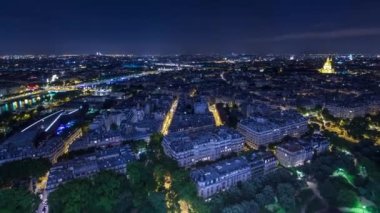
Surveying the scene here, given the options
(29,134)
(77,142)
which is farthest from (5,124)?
(77,142)

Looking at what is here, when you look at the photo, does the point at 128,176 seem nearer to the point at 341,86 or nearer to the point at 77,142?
the point at 77,142

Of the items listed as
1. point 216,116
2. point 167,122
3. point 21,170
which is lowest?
point 216,116

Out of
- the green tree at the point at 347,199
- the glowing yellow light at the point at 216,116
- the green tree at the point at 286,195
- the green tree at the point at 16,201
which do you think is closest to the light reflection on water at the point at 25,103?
the glowing yellow light at the point at 216,116

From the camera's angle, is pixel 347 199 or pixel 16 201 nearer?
pixel 16 201

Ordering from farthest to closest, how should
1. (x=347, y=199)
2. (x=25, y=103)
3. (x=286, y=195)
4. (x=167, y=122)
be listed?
(x=25, y=103) → (x=167, y=122) → (x=347, y=199) → (x=286, y=195)

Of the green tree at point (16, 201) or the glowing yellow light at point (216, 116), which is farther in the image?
the glowing yellow light at point (216, 116)

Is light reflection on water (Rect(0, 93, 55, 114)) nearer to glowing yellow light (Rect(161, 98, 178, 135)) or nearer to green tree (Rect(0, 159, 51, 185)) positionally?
glowing yellow light (Rect(161, 98, 178, 135))

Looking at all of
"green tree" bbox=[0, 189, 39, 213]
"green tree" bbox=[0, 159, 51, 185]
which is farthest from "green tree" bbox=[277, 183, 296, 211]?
"green tree" bbox=[0, 159, 51, 185]

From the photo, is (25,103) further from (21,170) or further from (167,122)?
(21,170)

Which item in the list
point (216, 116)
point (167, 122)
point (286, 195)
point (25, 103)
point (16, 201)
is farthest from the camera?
point (25, 103)

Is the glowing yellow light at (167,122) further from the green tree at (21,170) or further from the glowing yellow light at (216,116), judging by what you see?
the green tree at (21,170)

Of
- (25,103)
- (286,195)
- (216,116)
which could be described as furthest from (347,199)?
(25,103)
